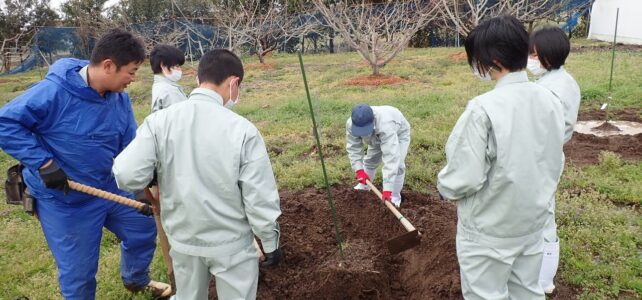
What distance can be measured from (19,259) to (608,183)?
5.60 meters

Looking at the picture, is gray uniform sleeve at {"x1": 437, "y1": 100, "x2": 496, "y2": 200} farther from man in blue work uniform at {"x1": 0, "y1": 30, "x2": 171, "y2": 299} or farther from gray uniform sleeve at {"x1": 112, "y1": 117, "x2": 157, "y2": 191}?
man in blue work uniform at {"x1": 0, "y1": 30, "x2": 171, "y2": 299}

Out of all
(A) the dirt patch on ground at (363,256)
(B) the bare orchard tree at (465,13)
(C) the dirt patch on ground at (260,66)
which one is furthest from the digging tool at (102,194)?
(C) the dirt patch on ground at (260,66)

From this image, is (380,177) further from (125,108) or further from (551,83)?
(125,108)

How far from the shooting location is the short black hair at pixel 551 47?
2.68m

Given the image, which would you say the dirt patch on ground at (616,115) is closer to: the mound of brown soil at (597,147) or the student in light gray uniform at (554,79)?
the mound of brown soil at (597,147)

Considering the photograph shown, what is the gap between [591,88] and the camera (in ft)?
28.0

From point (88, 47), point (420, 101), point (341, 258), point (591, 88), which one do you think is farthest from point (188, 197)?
point (88, 47)

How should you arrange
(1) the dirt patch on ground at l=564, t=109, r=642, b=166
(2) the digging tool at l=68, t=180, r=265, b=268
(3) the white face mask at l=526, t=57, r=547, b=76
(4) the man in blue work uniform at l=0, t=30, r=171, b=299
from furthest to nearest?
(1) the dirt patch on ground at l=564, t=109, r=642, b=166, (3) the white face mask at l=526, t=57, r=547, b=76, (2) the digging tool at l=68, t=180, r=265, b=268, (4) the man in blue work uniform at l=0, t=30, r=171, b=299

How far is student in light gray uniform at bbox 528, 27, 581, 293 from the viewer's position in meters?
2.65

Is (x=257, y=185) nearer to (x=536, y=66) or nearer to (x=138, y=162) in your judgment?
(x=138, y=162)

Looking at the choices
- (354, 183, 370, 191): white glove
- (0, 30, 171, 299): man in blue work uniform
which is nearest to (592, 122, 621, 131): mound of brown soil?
(354, 183, 370, 191): white glove

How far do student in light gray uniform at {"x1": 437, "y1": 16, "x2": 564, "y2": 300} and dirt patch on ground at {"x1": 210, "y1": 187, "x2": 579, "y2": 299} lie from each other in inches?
37.9

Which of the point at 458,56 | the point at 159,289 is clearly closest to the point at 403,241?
the point at 159,289

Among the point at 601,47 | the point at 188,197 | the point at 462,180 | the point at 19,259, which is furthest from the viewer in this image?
the point at 601,47
